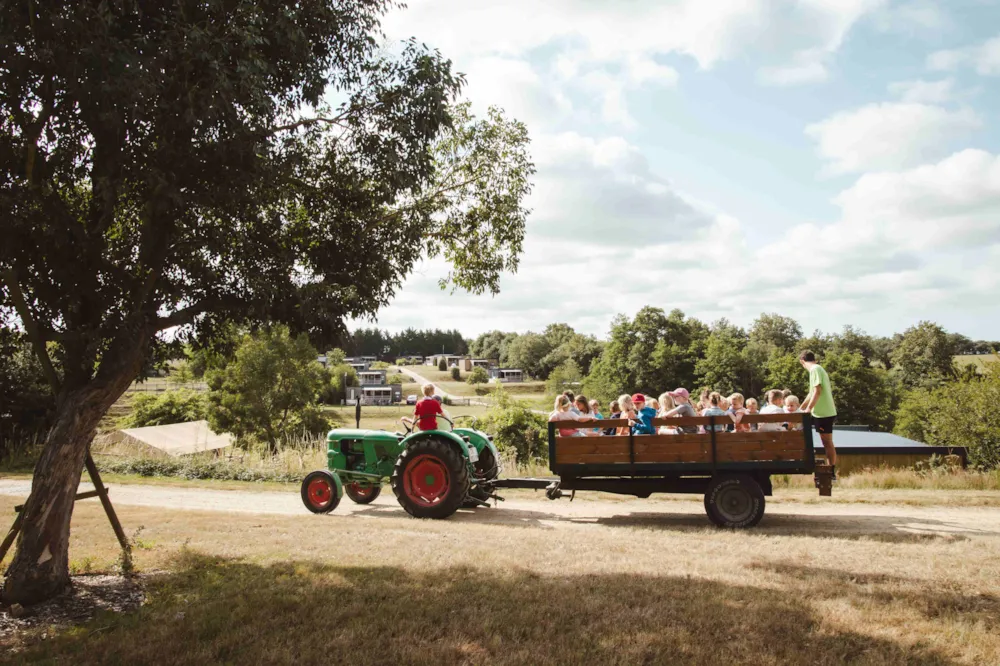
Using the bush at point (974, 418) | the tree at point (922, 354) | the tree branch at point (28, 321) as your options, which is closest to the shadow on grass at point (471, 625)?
the tree branch at point (28, 321)

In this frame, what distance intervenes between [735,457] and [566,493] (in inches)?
160

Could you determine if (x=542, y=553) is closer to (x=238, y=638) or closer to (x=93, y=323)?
(x=238, y=638)

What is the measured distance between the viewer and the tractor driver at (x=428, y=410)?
394 inches

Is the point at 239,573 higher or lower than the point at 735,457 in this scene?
lower

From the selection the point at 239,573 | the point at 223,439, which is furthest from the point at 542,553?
the point at 223,439

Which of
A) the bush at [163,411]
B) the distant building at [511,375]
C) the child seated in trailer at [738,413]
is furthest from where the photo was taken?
the distant building at [511,375]

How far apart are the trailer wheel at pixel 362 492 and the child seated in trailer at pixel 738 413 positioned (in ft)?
18.6

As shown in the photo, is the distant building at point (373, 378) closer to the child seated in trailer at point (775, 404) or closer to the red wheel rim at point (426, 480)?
the red wheel rim at point (426, 480)

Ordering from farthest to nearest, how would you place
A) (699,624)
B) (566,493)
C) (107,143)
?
(566,493)
(107,143)
(699,624)

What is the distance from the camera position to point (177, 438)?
86.7 ft

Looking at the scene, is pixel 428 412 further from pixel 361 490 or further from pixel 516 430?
pixel 516 430

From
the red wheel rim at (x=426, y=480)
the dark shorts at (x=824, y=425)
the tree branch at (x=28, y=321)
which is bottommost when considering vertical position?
the red wheel rim at (x=426, y=480)

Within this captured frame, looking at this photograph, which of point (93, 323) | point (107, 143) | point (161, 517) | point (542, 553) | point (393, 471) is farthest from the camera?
point (393, 471)

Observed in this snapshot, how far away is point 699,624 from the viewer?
15.2 ft
